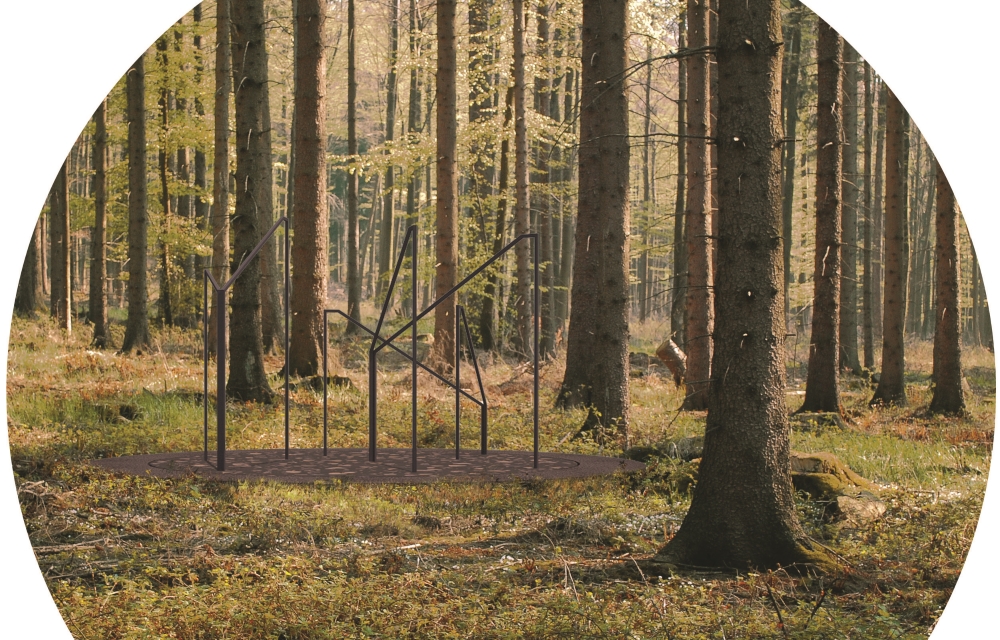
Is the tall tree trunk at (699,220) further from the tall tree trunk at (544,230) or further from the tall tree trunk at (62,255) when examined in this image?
the tall tree trunk at (62,255)

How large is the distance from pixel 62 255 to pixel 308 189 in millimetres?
7338

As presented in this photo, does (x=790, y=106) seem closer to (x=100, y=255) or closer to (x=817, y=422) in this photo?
(x=817, y=422)

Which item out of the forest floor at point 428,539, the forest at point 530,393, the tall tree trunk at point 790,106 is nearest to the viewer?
the forest floor at point 428,539

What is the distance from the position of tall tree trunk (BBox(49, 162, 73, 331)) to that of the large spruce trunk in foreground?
1207cm

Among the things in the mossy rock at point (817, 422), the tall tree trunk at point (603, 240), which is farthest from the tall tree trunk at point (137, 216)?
the mossy rock at point (817, 422)

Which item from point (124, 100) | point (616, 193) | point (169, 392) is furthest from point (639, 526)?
point (124, 100)

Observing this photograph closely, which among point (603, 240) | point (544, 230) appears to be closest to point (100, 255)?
point (544, 230)

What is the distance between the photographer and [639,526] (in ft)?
25.2

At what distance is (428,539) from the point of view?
7414mm

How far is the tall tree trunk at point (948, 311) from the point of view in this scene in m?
14.1

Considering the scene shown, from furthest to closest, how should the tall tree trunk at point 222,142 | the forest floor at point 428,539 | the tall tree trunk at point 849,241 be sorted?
the tall tree trunk at point 849,241, the tall tree trunk at point 222,142, the forest floor at point 428,539

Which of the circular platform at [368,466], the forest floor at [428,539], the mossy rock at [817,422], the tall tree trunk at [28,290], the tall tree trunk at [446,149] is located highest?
the tall tree trunk at [446,149]

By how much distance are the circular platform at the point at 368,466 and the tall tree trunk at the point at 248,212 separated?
3089 mm

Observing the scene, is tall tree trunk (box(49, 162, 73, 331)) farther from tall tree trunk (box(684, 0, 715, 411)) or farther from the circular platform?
tall tree trunk (box(684, 0, 715, 411))
